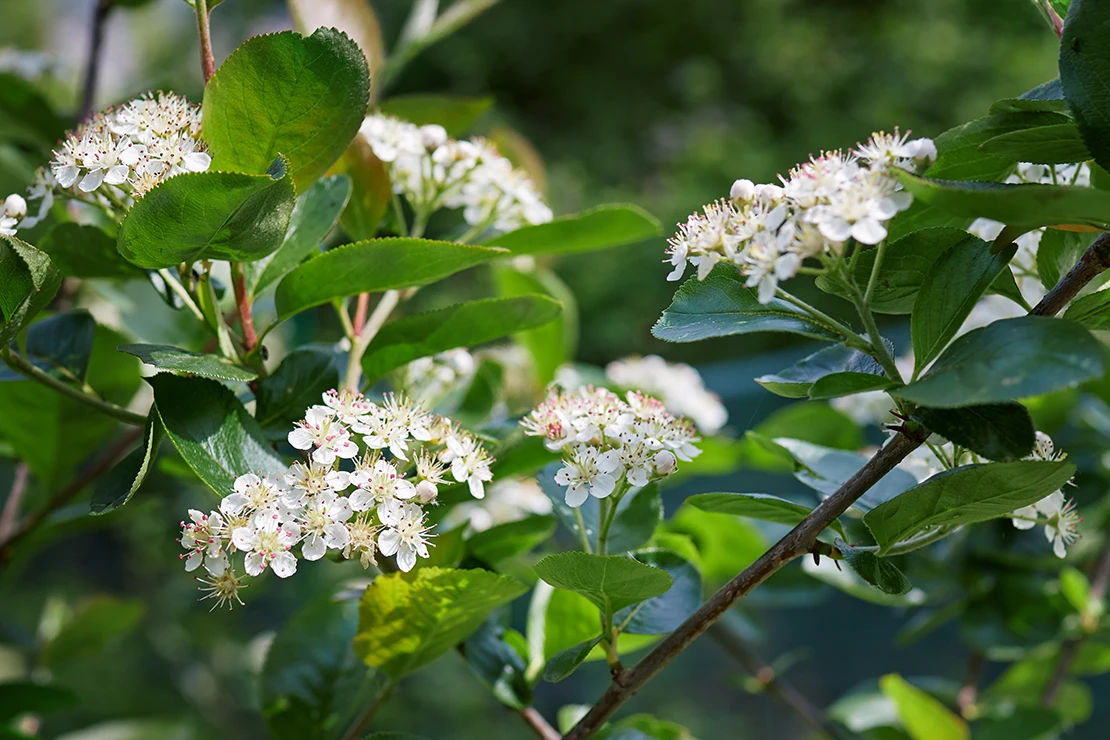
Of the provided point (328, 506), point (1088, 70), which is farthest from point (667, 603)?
point (1088, 70)

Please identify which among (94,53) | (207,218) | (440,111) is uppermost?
(94,53)

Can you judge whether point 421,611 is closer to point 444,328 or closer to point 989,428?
point 444,328

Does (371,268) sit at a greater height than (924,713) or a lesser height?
greater

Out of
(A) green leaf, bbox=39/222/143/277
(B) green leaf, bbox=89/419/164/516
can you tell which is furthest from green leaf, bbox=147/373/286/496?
(A) green leaf, bbox=39/222/143/277

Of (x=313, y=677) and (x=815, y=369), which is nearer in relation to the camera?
(x=815, y=369)

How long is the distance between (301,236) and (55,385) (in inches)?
5.1

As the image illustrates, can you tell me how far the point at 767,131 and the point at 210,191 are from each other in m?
4.53

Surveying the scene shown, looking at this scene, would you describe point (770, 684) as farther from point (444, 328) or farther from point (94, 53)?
point (94, 53)

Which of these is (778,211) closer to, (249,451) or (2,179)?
(249,451)

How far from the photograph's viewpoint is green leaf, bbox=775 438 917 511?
1.47 feet

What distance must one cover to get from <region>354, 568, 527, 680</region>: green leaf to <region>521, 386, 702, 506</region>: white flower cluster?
0.06 m

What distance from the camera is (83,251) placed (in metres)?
0.49

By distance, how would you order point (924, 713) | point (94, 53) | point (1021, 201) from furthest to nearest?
1. point (94, 53)
2. point (924, 713)
3. point (1021, 201)

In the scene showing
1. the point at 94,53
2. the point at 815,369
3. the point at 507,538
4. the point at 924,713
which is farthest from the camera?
the point at 94,53
